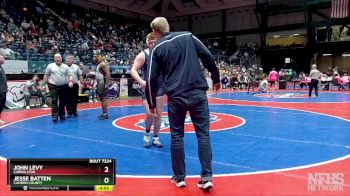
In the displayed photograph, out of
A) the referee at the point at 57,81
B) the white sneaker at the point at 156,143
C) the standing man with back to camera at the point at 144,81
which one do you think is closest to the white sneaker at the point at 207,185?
the standing man with back to camera at the point at 144,81

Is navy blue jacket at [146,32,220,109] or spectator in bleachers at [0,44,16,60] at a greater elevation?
spectator in bleachers at [0,44,16,60]

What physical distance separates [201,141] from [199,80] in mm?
671

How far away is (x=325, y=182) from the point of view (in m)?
3.76

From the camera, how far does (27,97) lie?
41.5 feet

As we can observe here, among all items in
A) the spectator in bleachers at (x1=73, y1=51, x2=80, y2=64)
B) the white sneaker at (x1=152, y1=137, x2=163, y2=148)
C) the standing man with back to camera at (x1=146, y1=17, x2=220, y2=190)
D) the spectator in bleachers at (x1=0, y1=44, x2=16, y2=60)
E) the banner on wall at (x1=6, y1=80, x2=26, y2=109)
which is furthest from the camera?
the spectator in bleachers at (x1=73, y1=51, x2=80, y2=64)

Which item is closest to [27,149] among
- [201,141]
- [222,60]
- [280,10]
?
[201,141]

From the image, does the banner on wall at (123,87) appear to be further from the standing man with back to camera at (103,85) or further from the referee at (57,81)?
the referee at (57,81)

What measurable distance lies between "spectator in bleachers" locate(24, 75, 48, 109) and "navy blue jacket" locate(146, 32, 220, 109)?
10.2 m

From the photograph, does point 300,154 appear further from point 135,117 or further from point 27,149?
point 135,117

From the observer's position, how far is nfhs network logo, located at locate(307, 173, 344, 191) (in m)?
3.60

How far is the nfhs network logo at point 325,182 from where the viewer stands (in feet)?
11.8

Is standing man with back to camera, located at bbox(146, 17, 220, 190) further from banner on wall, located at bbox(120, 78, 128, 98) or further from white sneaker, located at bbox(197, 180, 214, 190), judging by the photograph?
banner on wall, located at bbox(120, 78, 128, 98)
